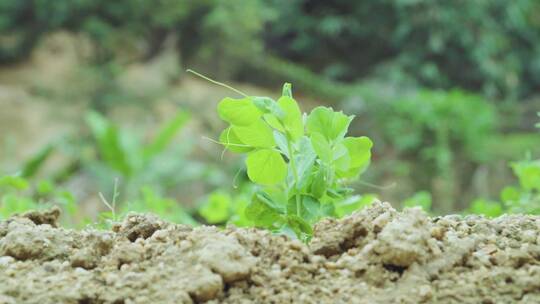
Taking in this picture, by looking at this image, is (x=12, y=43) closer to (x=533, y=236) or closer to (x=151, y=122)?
(x=151, y=122)

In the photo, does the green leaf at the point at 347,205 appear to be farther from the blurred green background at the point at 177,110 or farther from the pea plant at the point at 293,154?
the blurred green background at the point at 177,110

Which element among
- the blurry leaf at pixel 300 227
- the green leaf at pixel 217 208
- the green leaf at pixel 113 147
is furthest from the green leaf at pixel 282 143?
the green leaf at pixel 113 147

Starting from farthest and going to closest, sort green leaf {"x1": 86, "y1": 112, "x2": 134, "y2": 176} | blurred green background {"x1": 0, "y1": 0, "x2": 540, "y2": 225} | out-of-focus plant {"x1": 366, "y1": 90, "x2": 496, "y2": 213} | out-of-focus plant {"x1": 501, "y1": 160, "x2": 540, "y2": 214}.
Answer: out-of-focus plant {"x1": 366, "y1": 90, "x2": 496, "y2": 213} < blurred green background {"x1": 0, "y1": 0, "x2": 540, "y2": 225} < green leaf {"x1": 86, "y1": 112, "x2": 134, "y2": 176} < out-of-focus plant {"x1": 501, "y1": 160, "x2": 540, "y2": 214}

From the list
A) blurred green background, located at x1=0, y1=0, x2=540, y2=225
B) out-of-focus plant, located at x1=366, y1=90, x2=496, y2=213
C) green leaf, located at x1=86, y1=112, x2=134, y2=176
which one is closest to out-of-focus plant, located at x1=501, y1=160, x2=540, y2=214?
blurred green background, located at x1=0, y1=0, x2=540, y2=225

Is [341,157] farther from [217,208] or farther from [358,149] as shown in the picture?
[217,208]

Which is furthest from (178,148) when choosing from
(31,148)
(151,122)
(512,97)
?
(512,97)

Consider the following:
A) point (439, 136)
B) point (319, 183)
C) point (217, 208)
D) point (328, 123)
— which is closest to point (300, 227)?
point (319, 183)

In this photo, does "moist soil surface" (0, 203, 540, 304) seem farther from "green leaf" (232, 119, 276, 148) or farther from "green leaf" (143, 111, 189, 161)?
"green leaf" (143, 111, 189, 161)
